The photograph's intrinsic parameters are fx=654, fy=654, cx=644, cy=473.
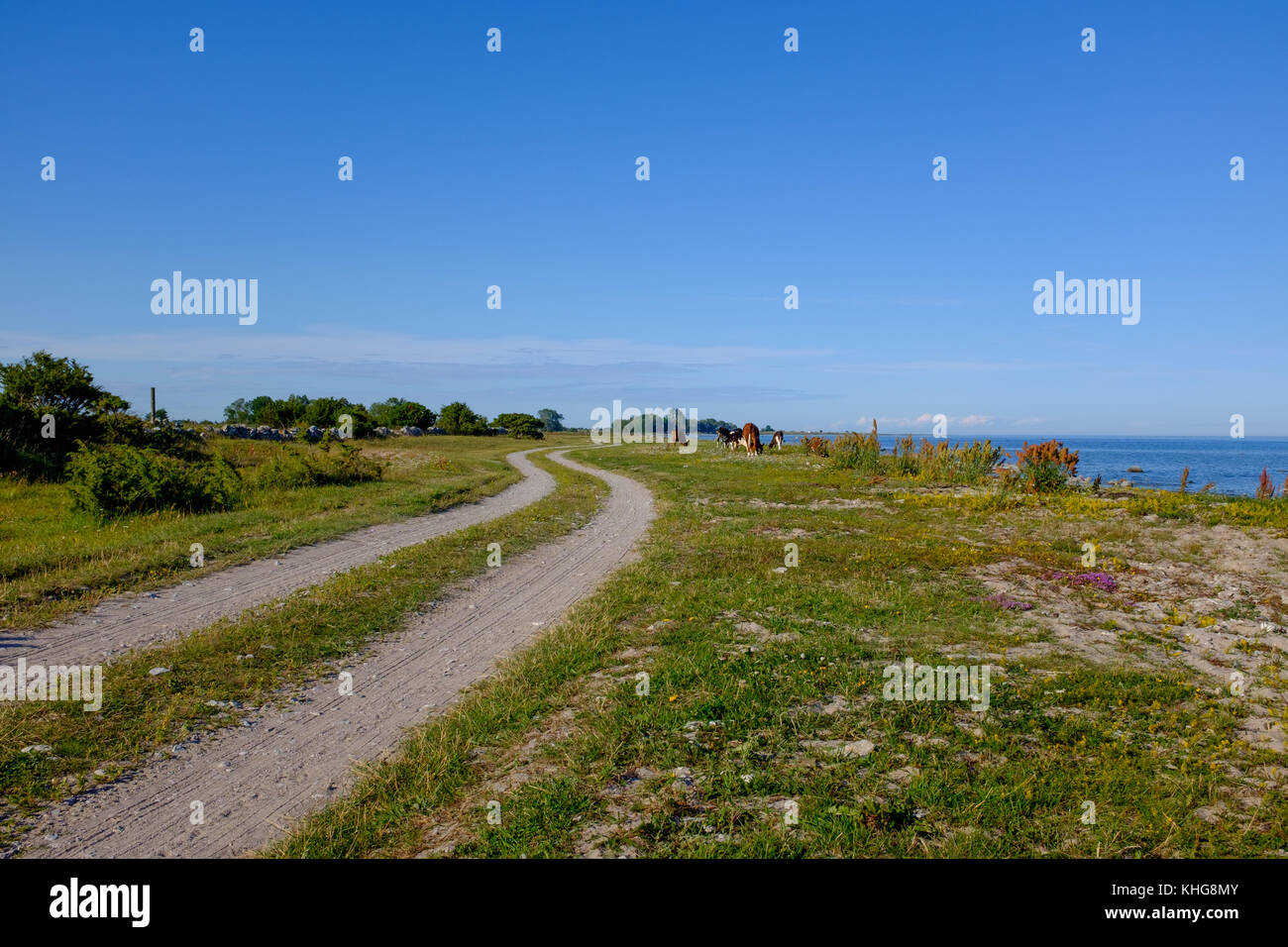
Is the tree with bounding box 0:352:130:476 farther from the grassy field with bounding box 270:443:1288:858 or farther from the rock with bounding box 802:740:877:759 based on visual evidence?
the rock with bounding box 802:740:877:759

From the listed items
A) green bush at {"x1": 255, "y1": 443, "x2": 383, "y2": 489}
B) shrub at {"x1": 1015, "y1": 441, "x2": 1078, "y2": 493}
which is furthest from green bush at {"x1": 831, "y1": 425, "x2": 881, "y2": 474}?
green bush at {"x1": 255, "y1": 443, "x2": 383, "y2": 489}

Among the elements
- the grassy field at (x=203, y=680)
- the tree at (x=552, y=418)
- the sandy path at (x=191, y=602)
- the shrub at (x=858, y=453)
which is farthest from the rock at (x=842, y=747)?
the tree at (x=552, y=418)

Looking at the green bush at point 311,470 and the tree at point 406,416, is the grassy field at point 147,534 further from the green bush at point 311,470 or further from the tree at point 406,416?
the tree at point 406,416

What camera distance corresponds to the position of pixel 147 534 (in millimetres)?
14820

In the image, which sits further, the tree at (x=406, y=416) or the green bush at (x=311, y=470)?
the tree at (x=406, y=416)

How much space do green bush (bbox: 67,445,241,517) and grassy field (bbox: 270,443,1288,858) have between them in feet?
46.9

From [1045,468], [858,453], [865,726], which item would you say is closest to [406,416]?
[858,453]

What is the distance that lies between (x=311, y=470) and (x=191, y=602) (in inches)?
633

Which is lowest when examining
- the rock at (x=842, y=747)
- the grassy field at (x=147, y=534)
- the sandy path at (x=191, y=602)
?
the rock at (x=842, y=747)

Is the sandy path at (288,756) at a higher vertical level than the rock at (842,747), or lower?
lower

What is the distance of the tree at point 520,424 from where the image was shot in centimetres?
8819

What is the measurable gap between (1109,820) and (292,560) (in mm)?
13444

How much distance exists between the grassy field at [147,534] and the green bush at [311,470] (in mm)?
758
